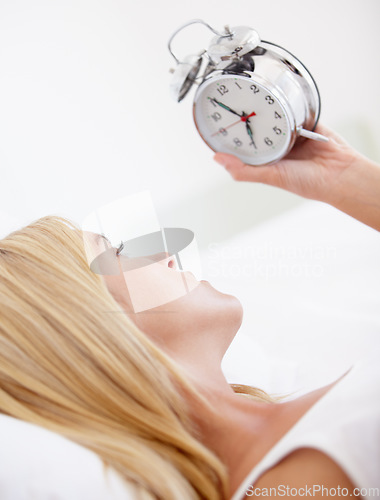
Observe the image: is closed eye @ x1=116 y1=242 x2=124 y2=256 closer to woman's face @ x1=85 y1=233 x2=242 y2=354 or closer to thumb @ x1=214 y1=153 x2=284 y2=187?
woman's face @ x1=85 y1=233 x2=242 y2=354

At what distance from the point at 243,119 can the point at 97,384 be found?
0.51 metres

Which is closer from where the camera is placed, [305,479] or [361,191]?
[305,479]

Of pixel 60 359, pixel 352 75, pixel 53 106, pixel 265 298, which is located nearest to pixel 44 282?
pixel 60 359

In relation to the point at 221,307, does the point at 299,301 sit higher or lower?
lower

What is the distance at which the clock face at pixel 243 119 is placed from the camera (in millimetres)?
788

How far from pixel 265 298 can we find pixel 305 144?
1.56 ft

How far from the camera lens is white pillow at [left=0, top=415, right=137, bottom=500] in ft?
2.05

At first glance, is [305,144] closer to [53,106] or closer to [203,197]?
[203,197]

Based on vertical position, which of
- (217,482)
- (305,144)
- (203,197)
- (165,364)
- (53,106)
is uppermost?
(53,106)

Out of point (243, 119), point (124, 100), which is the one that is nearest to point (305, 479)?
point (243, 119)

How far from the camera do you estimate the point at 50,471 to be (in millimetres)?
640

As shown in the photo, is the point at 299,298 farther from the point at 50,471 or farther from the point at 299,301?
the point at 50,471

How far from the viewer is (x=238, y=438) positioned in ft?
2.48

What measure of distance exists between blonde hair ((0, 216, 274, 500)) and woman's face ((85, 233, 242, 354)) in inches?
1.6
